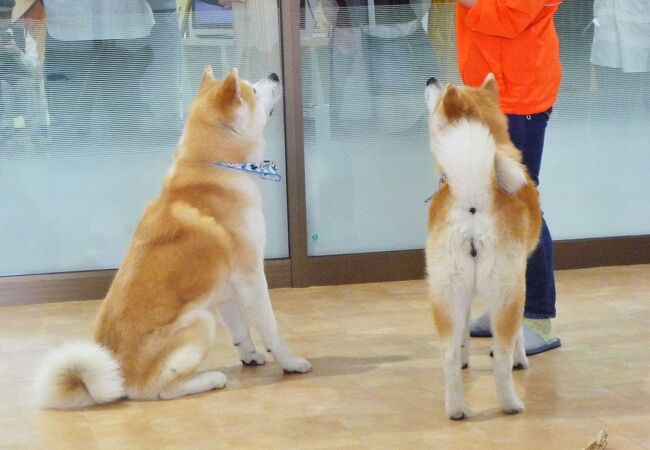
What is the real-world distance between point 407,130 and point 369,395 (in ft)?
6.57

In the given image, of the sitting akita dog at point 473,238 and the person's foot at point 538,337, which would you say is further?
the person's foot at point 538,337

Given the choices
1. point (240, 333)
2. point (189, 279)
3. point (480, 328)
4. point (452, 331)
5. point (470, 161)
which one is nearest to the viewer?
point (470, 161)

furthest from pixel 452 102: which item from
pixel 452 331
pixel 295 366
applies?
pixel 295 366

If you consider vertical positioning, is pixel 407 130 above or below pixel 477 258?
below

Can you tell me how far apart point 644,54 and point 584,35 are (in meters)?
0.34

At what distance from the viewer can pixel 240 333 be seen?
3750mm

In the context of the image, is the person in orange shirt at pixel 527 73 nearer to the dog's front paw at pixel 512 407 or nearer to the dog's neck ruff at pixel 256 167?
the dog's front paw at pixel 512 407

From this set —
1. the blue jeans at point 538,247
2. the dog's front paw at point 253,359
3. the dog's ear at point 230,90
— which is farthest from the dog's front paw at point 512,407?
the dog's ear at point 230,90

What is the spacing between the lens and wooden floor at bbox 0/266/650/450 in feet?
9.81

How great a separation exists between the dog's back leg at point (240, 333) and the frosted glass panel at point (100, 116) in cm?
134

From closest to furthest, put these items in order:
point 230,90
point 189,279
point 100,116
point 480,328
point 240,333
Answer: point 189,279
point 230,90
point 240,333
point 480,328
point 100,116

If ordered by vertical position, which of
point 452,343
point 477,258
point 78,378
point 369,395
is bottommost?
point 369,395

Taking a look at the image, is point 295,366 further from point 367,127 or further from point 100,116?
point 100,116

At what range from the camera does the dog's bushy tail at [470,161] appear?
2900mm
